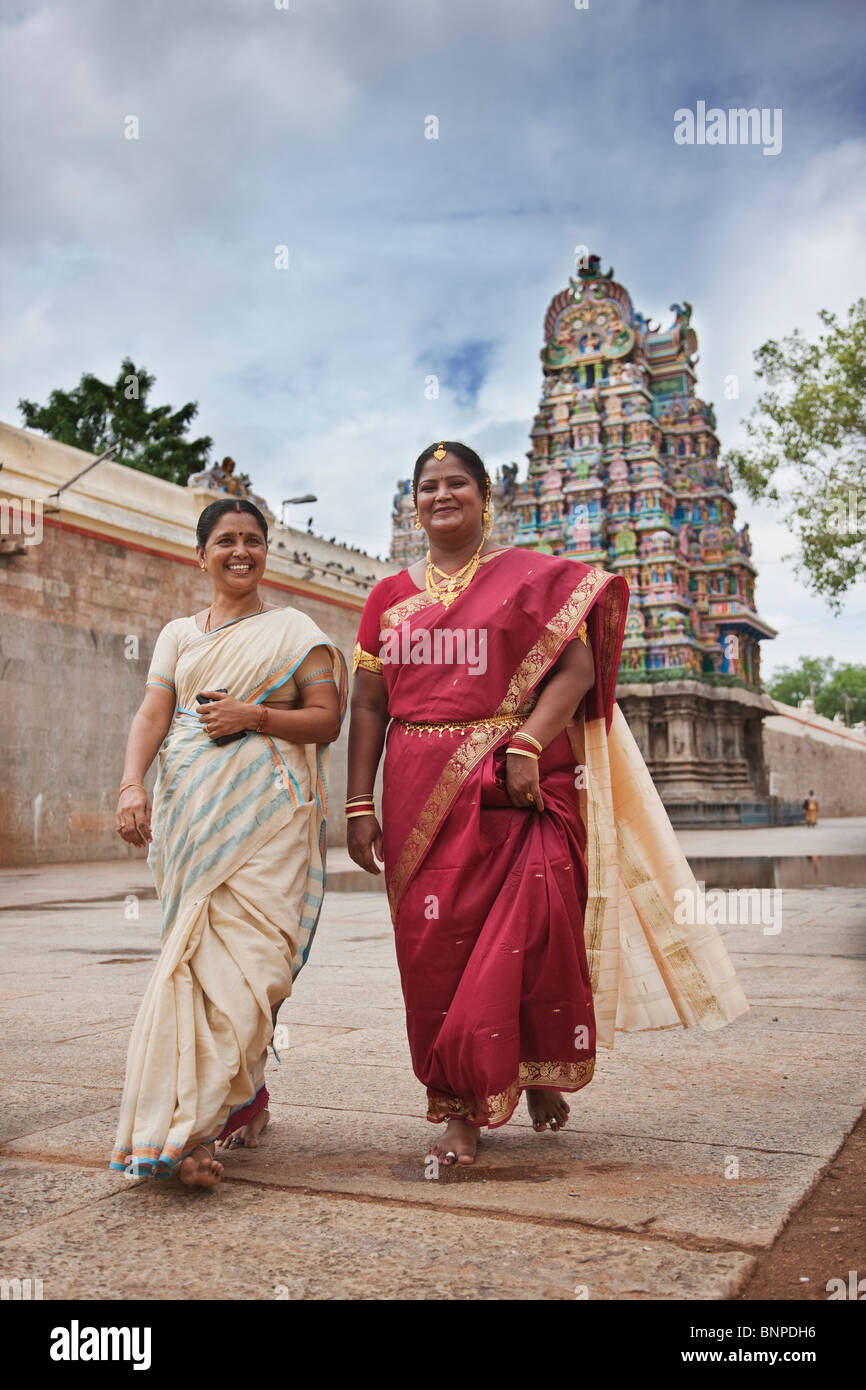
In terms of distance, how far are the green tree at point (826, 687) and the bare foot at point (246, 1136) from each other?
255 feet

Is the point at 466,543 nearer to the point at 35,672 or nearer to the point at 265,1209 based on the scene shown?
the point at 265,1209

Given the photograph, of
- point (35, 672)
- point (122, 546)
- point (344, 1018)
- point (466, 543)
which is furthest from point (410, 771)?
point (122, 546)

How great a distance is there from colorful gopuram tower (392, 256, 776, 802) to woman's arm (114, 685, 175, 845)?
26921mm


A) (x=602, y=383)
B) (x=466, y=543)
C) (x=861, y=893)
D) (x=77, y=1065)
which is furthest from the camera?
(x=602, y=383)

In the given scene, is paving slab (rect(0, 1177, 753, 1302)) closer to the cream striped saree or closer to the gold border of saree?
the cream striped saree

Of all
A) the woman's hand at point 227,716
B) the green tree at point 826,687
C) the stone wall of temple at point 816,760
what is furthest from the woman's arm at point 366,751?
the green tree at point 826,687

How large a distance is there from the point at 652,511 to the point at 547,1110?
28.9 m

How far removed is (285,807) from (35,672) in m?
12.2

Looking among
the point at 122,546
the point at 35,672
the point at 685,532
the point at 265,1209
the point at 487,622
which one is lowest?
the point at 265,1209

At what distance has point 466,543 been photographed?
118 inches

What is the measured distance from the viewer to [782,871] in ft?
40.8

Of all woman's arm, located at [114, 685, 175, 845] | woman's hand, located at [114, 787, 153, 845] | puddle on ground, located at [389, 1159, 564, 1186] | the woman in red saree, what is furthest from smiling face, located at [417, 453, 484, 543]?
puddle on ground, located at [389, 1159, 564, 1186]

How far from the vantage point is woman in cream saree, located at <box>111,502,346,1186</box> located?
2.34 meters

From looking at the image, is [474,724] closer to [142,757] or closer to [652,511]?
[142,757]
